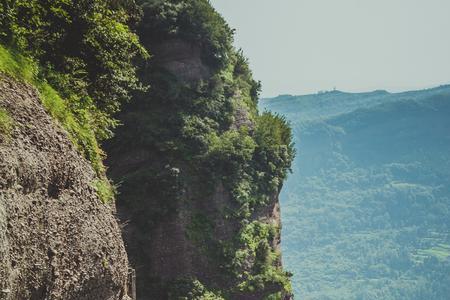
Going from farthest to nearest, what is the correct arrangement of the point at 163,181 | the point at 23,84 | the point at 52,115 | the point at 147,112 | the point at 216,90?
the point at 216,90 < the point at 147,112 < the point at 163,181 < the point at 52,115 < the point at 23,84

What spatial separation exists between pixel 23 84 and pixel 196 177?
19.9m

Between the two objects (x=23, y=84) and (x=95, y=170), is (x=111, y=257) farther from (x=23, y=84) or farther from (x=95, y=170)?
(x=23, y=84)

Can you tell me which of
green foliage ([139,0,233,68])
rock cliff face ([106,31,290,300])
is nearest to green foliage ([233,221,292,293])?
rock cliff face ([106,31,290,300])

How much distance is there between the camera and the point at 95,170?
45.3ft

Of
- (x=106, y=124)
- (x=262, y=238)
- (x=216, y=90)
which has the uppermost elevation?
(x=216, y=90)

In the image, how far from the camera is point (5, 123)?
32.2ft

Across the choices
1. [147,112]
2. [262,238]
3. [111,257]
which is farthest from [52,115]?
[262,238]

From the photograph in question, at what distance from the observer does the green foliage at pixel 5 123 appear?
9.65 m

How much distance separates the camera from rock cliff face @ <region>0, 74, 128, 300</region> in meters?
9.28

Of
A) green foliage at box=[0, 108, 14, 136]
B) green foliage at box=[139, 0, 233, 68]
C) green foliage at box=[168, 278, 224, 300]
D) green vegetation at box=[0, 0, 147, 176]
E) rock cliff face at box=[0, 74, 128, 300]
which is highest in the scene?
green foliage at box=[139, 0, 233, 68]

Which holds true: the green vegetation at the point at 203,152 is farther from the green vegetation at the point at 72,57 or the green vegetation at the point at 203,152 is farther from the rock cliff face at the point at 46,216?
the rock cliff face at the point at 46,216

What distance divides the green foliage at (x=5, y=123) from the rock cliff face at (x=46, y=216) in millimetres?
82

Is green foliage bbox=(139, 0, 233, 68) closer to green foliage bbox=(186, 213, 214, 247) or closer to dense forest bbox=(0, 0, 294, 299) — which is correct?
dense forest bbox=(0, 0, 294, 299)

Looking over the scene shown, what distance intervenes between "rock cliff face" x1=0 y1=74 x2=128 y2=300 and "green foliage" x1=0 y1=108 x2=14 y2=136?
82mm
